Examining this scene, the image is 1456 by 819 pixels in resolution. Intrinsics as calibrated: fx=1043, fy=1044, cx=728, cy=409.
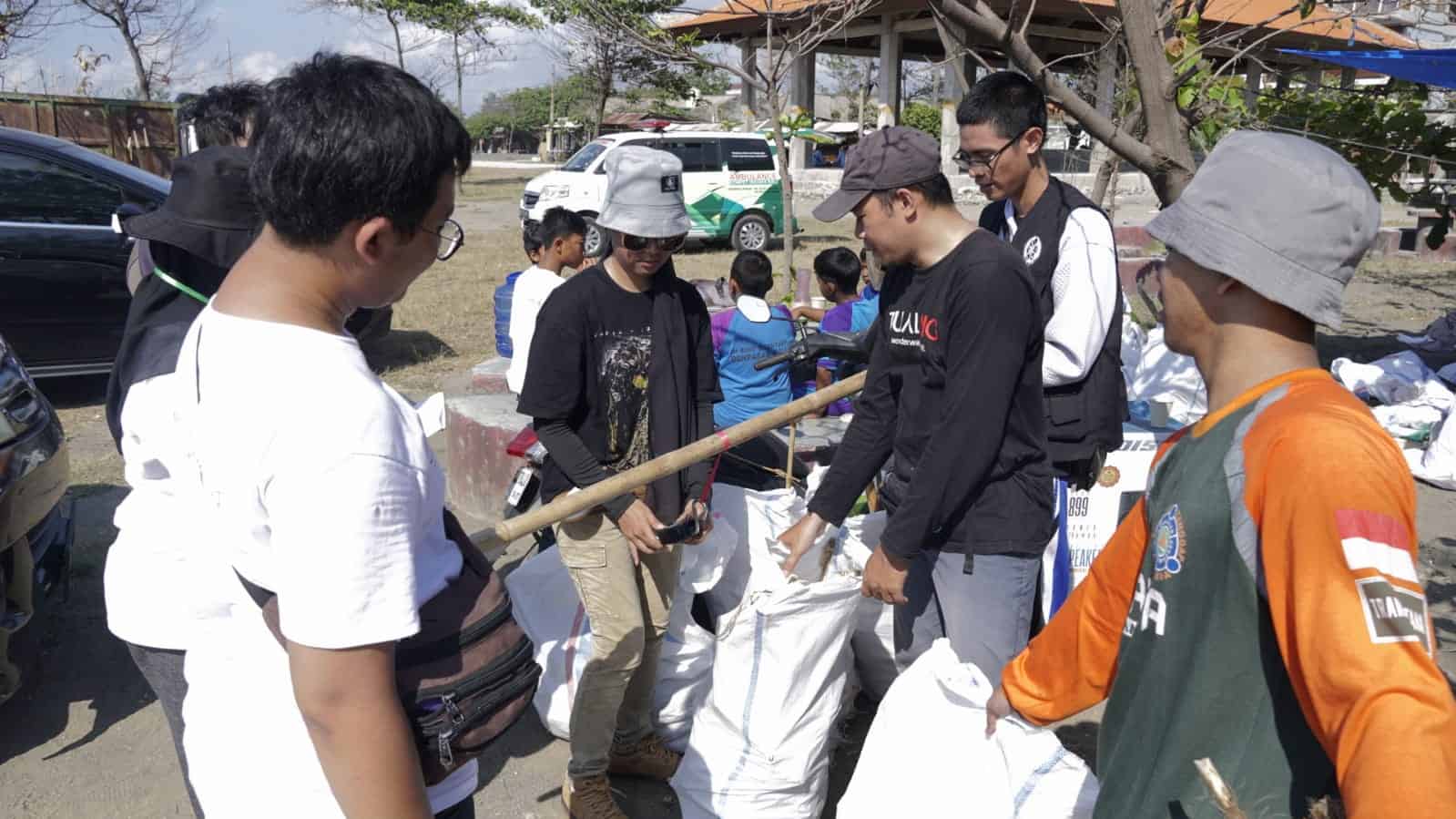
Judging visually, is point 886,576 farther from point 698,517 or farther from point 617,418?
point 617,418

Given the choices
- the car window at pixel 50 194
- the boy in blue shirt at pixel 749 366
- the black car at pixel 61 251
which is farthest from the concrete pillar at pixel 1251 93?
the car window at pixel 50 194

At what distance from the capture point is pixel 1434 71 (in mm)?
5719

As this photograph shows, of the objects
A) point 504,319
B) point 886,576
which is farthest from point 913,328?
point 504,319

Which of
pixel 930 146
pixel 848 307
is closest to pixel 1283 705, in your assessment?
pixel 930 146

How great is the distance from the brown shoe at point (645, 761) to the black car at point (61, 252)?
14.8 ft

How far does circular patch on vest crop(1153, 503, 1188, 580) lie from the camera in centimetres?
133

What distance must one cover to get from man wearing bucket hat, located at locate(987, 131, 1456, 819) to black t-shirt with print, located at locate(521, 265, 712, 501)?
1560 mm

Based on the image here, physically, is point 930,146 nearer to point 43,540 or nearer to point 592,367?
point 592,367

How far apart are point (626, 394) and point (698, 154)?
45.4 ft

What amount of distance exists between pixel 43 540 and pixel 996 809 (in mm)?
3172

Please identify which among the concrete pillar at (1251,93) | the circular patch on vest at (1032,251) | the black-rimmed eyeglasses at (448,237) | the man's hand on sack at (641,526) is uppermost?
the concrete pillar at (1251,93)

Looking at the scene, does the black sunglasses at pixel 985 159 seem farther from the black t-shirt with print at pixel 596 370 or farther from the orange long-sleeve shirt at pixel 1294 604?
the orange long-sleeve shirt at pixel 1294 604

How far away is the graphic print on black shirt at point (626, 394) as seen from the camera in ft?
9.12

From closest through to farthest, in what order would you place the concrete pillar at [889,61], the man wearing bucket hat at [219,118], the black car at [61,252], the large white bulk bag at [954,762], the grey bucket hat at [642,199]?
the large white bulk bag at [954,762], the man wearing bucket hat at [219,118], the grey bucket hat at [642,199], the black car at [61,252], the concrete pillar at [889,61]
